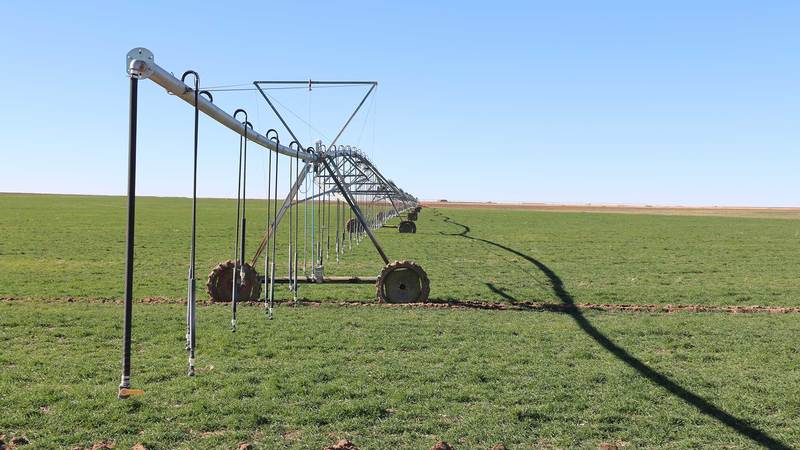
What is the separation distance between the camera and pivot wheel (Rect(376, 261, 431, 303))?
15086 mm

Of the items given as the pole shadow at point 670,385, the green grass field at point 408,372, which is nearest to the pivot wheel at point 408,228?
the green grass field at point 408,372

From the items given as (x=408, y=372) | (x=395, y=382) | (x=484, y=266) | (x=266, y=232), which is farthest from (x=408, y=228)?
(x=395, y=382)

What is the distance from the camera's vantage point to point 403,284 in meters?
15.2

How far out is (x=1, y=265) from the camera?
22.4 meters

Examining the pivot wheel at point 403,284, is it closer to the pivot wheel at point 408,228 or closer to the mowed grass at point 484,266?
the mowed grass at point 484,266

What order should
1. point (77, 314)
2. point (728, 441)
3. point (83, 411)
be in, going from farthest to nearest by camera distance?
point (77, 314), point (83, 411), point (728, 441)

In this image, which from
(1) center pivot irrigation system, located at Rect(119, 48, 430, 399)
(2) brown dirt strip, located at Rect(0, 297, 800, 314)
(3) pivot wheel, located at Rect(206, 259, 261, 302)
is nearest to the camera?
(1) center pivot irrigation system, located at Rect(119, 48, 430, 399)

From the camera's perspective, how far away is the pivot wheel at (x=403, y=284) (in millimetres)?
15086

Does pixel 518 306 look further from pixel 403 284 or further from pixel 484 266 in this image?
pixel 484 266

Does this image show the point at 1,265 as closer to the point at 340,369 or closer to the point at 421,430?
the point at 340,369

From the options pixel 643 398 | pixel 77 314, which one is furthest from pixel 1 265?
pixel 643 398

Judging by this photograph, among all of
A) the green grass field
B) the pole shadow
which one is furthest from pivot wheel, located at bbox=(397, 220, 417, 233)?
the pole shadow

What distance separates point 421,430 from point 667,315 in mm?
9052

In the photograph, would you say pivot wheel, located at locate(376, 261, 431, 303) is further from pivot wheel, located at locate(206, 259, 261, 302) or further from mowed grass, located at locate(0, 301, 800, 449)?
pivot wheel, located at locate(206, 259, 261, 302)
